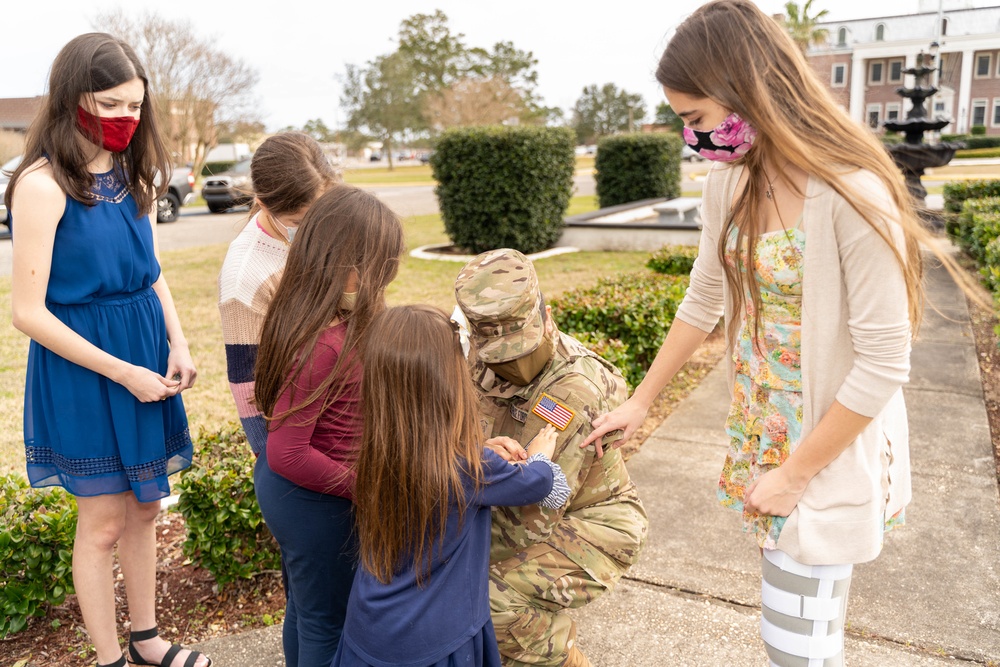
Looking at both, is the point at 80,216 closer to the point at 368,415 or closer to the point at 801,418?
the point at 368,415

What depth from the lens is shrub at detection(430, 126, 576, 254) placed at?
11945 mm

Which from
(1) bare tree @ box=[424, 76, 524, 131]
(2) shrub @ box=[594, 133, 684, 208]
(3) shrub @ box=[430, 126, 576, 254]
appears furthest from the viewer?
(1) bare tree @ box=[424, 76, 524, 131]

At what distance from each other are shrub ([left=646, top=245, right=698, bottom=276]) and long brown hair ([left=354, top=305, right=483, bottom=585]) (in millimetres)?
6251

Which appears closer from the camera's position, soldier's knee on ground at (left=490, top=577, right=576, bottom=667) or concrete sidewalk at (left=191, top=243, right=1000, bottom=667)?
soldier's knee on ground at (left=490, top=577, right=576, bottom=667)

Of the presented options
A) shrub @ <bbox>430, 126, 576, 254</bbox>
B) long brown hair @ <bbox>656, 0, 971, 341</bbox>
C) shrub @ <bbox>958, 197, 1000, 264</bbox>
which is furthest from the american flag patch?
shrub @ <bbox>430, 126, 576, 254</bbox>

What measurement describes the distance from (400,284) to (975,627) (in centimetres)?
794

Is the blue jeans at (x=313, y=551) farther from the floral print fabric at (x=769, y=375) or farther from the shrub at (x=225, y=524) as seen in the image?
the floral print fabric at (x=769, y=375)

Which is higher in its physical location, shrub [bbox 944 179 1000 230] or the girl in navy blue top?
the girl in navy blue top

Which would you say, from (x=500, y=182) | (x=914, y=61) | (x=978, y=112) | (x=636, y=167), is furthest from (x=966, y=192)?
(x=978, y=112)

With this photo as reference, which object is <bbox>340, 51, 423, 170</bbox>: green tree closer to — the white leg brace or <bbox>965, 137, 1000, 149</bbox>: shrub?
<bbox>965, 137, 1000, 149</bbox>: shrub

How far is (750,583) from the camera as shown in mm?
3105

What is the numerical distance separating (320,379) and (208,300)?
8120 millimetres

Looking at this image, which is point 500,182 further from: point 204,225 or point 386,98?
point 386,98

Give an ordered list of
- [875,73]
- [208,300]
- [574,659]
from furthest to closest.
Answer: [875,73] → [208,300] → [574,659]
